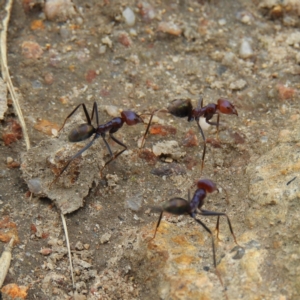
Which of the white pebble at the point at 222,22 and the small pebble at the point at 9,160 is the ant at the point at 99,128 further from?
the white pebble at the point at 222,22

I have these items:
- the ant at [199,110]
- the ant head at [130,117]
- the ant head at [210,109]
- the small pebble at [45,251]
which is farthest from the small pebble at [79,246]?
the ant head at [210,109]

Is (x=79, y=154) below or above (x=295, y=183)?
below

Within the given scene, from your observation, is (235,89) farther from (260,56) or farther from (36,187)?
(36,187)

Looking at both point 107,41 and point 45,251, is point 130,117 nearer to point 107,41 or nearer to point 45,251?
point 107,41

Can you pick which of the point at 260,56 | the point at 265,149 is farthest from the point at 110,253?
the point at 260,56

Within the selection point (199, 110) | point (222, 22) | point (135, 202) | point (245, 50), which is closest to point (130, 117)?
point (199, 110)

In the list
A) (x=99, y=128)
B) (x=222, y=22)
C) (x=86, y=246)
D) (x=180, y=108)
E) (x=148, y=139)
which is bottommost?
(x=86, y=246)
